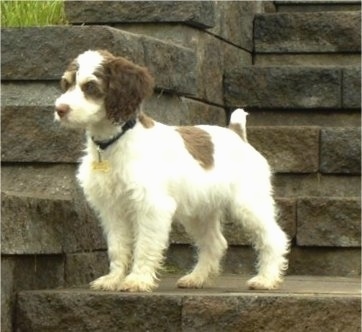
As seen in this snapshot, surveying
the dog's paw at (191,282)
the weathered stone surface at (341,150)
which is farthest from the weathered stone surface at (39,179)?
the weathered stone surface at (341,150)

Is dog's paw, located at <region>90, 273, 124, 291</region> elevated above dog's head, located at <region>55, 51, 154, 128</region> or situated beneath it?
situated beneath

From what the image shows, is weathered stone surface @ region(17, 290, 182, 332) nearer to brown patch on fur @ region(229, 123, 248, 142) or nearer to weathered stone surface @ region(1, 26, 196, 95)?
brown patch on fur @ region(229, 123, 248, 142)

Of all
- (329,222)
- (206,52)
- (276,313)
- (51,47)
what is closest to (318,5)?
(206,52)

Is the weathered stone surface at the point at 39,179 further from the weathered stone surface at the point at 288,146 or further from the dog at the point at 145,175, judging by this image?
the weathered stone surface at the point at 288,146

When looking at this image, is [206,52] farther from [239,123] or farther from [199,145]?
[199,145]

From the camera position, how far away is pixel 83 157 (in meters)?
5.96

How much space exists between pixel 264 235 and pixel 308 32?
310cm

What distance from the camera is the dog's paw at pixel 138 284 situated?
18.2 feet

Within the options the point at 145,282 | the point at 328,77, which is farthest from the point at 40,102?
the point at 328,77

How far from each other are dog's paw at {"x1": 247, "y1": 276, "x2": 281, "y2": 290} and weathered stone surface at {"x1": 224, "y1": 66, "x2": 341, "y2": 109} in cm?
251

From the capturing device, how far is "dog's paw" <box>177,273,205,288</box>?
19.7ft

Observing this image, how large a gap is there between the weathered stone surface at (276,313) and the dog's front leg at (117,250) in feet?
1.94

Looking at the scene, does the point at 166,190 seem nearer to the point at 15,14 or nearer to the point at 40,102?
the point at 40,102

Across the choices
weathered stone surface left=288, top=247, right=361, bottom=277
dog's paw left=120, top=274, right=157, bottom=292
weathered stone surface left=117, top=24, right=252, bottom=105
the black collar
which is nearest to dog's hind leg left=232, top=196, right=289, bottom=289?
dog's paw left=120, top=274, right=157, bottom=292
